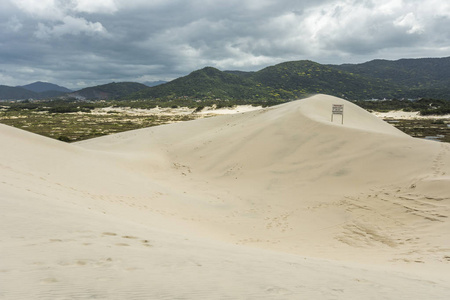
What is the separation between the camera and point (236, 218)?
11.3m

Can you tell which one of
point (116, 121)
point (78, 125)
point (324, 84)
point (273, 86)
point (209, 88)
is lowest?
point (78, 125)

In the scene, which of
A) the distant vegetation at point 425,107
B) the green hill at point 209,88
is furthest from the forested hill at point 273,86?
the distant vegetation at point 425,107

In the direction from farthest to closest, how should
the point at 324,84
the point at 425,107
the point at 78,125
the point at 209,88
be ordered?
the point at 324,84, the point at 209,88, the point at 425,107, the point at 78,125

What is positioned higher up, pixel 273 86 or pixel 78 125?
pixel 273 86

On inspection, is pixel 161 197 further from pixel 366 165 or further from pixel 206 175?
pixel 366 165

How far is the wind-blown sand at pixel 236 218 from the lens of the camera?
14.1ft

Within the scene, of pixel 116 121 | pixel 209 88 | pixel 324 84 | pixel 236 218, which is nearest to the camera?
pixel 236 218

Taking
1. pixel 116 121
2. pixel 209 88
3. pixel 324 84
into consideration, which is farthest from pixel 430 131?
pixel 324 84

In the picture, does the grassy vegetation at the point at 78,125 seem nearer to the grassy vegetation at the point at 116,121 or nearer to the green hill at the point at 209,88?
the grassy vegetation at the point at 116,121

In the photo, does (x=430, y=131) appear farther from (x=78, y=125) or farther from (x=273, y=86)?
(x=273, y=86)

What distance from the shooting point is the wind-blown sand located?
14.1ft

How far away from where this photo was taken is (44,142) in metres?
16.6

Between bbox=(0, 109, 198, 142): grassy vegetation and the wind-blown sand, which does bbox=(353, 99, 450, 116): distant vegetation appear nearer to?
bbox=(0, 109, 198, 142): grassy vegetation

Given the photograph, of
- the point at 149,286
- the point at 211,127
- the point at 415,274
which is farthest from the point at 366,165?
the point at 211,127
